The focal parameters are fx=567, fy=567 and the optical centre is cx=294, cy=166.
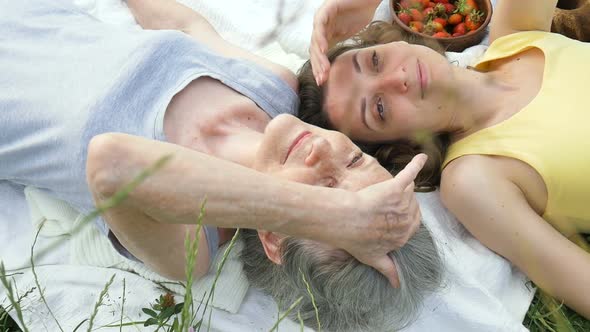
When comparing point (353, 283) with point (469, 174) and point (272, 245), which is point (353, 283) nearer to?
point (272, 245)

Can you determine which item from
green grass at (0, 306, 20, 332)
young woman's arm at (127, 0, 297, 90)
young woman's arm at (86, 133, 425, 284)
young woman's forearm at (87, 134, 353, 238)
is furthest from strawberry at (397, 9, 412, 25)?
green grass at (0, 306, 20, 332)

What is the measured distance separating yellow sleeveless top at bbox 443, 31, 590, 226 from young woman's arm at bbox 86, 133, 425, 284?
3.16 ft

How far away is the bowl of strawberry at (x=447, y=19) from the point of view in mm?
3236

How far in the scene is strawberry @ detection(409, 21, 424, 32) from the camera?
10.6 ft

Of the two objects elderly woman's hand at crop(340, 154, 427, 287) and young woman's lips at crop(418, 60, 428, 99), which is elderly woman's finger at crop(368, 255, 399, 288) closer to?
elderly woman's hand at crop(340, 154, 427, 287)

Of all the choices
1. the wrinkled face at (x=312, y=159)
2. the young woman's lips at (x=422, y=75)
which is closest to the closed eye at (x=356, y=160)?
the wrinkled face at (x=312, y=159)

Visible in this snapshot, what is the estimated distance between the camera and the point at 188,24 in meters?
2.92

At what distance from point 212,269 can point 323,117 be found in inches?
32.2

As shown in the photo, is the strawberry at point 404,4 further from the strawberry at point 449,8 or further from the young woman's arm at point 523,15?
the young woman's arm at point 523,15

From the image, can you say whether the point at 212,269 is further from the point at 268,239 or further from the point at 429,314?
the point at 429,314

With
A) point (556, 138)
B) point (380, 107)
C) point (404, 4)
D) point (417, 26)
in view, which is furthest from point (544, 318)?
point (404, 4)

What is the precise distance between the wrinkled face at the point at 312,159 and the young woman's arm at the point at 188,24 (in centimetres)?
78

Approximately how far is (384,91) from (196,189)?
1155 mm

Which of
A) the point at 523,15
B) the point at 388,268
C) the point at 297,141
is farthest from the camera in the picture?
the point at 523,15
